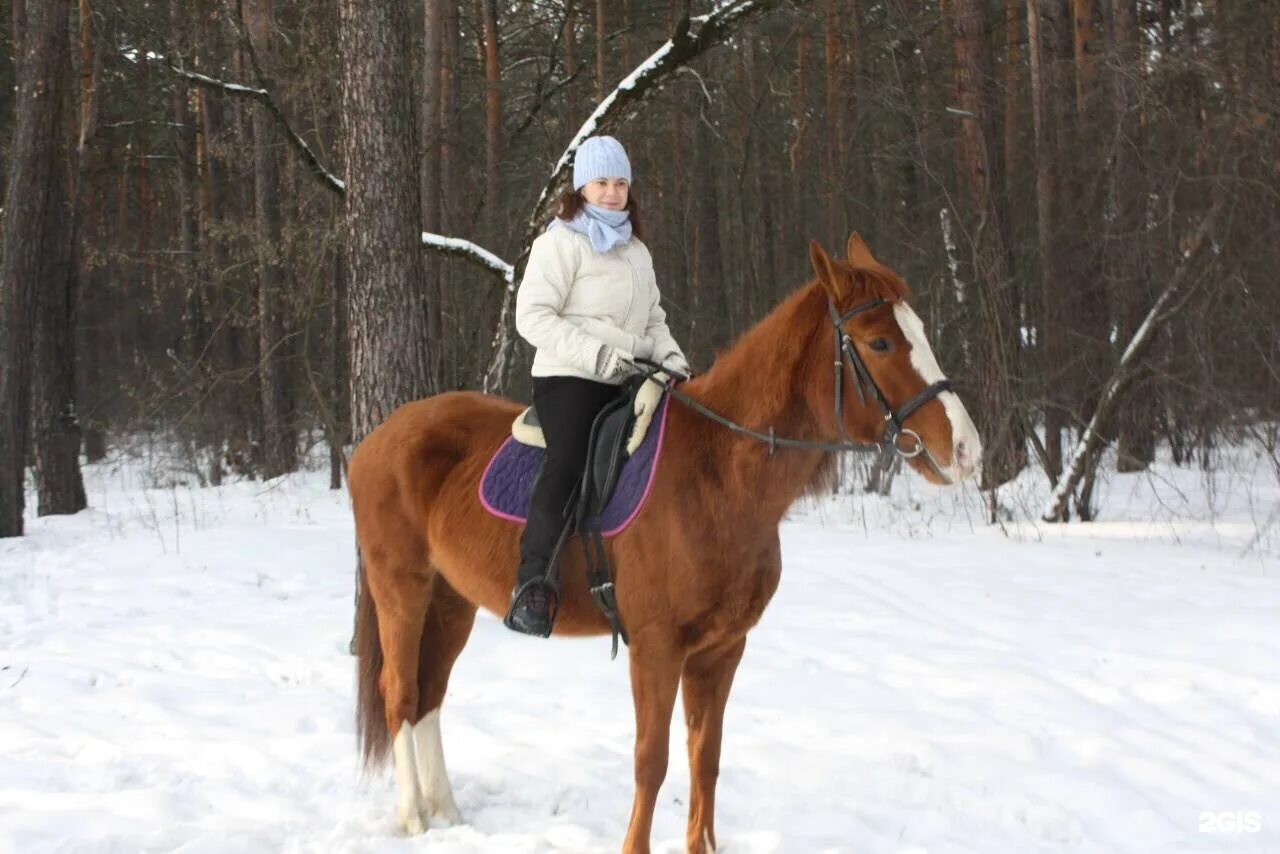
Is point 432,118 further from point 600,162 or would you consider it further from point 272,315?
point 600,162

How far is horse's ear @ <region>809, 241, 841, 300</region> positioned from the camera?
10.5 feet

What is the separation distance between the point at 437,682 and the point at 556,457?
1.44 metres

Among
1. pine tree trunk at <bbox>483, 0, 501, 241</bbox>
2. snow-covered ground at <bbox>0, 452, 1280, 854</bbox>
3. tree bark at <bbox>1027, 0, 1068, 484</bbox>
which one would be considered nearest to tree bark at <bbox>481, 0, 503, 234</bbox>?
pine tree trunk at <bbox>483, 0, 501, 241</bbox>

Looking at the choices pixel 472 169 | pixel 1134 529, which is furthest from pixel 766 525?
pixel 472 169

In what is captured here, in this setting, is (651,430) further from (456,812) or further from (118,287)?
(118,287)

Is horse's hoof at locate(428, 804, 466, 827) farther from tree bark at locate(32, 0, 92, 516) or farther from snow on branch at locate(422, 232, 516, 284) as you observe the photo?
tree bark at locate(32, 0, 92, 516)

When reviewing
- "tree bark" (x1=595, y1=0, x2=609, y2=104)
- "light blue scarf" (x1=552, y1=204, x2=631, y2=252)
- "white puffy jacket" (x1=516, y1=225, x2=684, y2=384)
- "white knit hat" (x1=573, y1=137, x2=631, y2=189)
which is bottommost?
"white puffy jacket" (x1=516, y1=225, x2=684, y2=384)

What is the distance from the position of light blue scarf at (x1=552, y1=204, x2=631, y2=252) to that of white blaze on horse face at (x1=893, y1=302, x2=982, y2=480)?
1.16 meters

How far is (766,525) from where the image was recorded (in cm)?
352

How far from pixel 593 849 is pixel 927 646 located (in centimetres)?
343

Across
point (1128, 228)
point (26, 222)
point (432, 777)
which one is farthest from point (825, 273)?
point (26, 222)

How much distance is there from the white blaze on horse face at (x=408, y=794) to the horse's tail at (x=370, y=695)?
240mm

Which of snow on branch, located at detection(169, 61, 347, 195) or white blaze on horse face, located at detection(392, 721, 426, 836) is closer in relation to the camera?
white blaze on horse face, located at detection(392, 721, 426, 836)

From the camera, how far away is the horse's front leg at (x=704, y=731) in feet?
12.3
